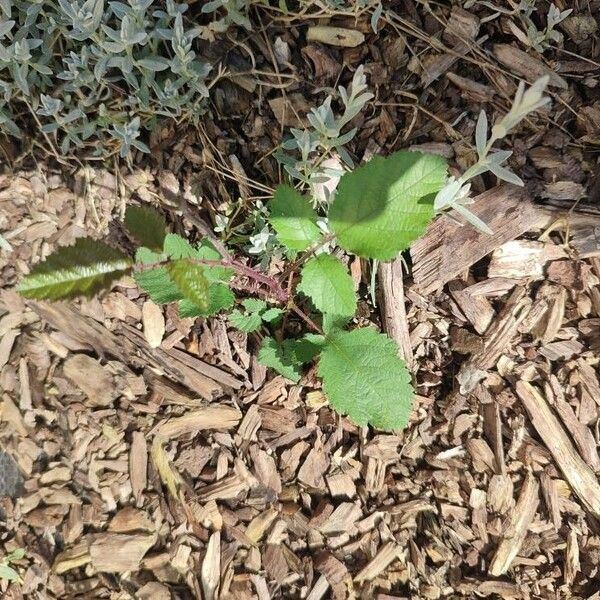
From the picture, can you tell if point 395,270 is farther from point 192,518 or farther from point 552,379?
point 192,518

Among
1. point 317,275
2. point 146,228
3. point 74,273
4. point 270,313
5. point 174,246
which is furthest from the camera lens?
point 270,313

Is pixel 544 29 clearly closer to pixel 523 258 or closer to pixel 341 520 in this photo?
pixel 523 258

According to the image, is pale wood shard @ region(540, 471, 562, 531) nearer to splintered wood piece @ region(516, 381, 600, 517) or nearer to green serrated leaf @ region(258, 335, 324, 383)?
splintered wood piece @ region(516, 381, 600, 517)

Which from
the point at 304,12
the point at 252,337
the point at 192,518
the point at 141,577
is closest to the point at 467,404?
the point at 252,337

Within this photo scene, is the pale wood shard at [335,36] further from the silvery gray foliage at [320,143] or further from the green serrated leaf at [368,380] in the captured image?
the green serrated leaf at [368,380]

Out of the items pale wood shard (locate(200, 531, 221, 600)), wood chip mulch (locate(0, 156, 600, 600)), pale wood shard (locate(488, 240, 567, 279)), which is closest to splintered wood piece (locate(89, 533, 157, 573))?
wood chip mulch (locate(0, 156, 600, 600))

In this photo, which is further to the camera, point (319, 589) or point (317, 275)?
point (319, 589)

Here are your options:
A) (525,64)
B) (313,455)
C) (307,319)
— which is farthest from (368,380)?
(525,64)

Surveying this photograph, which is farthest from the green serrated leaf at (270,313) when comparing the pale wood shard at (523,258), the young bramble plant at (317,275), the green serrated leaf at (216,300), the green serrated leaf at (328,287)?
the pale wood shard at (523,258)
